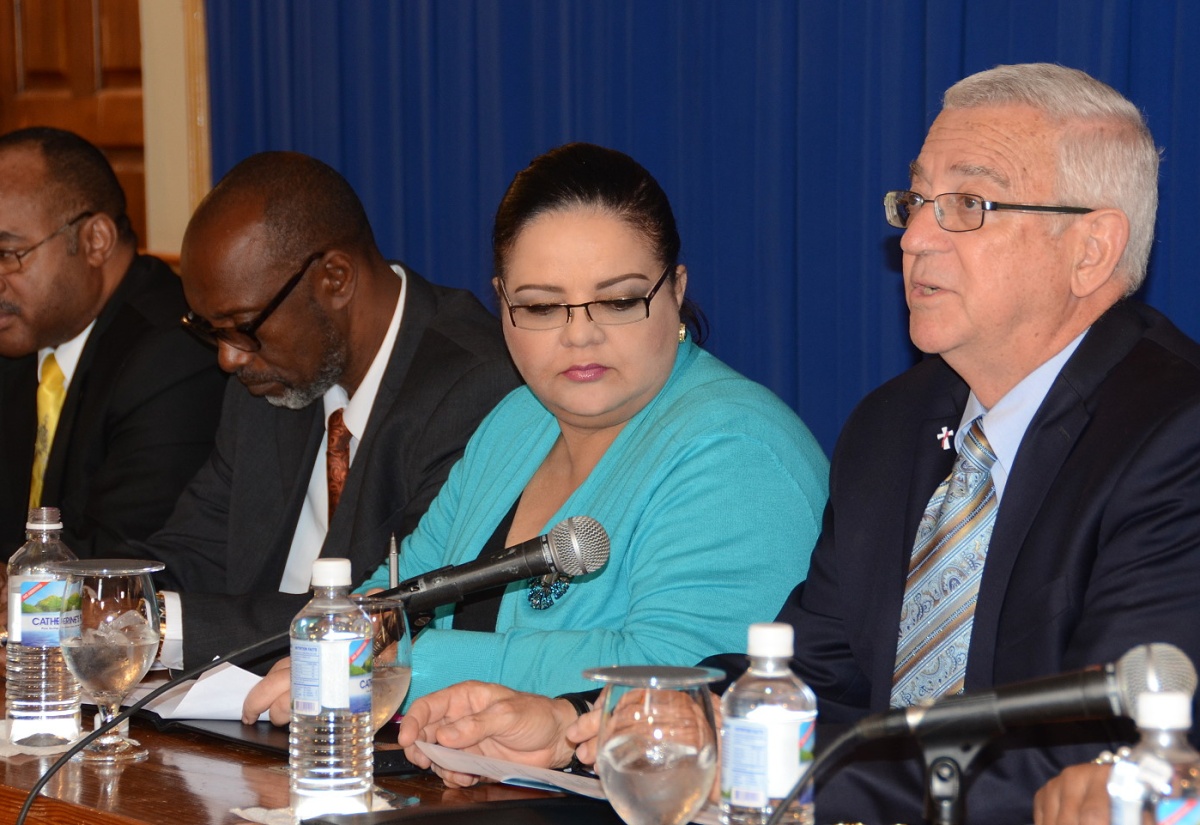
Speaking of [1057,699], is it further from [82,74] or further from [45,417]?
[82,74]

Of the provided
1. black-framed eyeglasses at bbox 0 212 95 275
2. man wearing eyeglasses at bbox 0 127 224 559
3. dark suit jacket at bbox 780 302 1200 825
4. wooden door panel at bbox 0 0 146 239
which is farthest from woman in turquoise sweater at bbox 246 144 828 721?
wooden door panel at bbox 0 0 146 239

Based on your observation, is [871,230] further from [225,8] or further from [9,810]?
[225,8]

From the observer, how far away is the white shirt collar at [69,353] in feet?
11.8

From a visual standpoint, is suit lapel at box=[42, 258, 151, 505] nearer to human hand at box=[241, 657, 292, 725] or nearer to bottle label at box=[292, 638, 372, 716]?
human hand at box=[241, 657, 292, 725]

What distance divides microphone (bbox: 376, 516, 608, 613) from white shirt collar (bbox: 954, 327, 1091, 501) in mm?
591

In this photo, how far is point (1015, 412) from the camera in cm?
189

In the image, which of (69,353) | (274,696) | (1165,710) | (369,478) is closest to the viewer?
(1165,710)

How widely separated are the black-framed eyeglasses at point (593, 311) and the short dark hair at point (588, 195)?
9 cm

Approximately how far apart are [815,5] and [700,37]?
11.9 inches

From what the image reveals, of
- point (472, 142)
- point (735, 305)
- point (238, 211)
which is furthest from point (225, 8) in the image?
point (735, 305)

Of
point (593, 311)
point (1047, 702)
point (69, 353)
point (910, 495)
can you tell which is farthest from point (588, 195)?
point (69, 353)

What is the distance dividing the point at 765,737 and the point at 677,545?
0.82m

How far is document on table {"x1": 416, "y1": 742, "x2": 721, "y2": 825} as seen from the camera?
5.13 feet

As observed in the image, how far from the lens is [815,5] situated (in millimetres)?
3031
